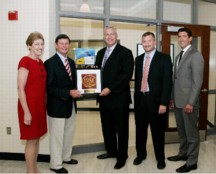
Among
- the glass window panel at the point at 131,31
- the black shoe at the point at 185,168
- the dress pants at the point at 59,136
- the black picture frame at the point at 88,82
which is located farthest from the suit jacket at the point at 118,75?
the glass window panel at the point at 131,31

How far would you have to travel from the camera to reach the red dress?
2598mm

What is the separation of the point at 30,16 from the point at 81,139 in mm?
1925

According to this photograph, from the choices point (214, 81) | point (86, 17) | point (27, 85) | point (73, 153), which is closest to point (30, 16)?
point (86, 17)

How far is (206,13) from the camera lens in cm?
465

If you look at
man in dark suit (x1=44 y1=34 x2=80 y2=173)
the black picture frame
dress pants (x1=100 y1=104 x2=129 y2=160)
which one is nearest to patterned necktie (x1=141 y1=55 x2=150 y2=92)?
dress pants (x1=100 y1=104 x2=129 y2=160)

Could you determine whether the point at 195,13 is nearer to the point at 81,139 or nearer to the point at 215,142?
the point at 215,142

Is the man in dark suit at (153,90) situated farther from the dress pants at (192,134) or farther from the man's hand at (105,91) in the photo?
the man's hand at (105,91)

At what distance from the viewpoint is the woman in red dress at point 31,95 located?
8.33 feet

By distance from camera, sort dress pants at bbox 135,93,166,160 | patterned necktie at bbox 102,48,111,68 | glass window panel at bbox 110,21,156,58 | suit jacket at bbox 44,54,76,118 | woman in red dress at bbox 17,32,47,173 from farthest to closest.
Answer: glass window panel at bbox 110,21,156,58, patterned necktie at bbox 102,48,111,68, dress pants at bbox 135,93,166,160, suit jacket at bbox 44,54,76,118, woman in red dress at bbox 17,32,47,173

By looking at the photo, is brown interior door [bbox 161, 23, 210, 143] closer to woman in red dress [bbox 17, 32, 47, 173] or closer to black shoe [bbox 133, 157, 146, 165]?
black shoe [bbox 133, 157, 146, 165]

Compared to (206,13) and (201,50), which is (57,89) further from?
(206,13)

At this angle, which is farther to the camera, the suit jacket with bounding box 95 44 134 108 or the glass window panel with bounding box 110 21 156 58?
the glass window panel with bounding box 110 21 156 58

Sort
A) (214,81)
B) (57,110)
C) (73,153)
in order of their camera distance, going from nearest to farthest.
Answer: (57,110), (73,153), (214,81)

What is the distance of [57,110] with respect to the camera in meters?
2.93
